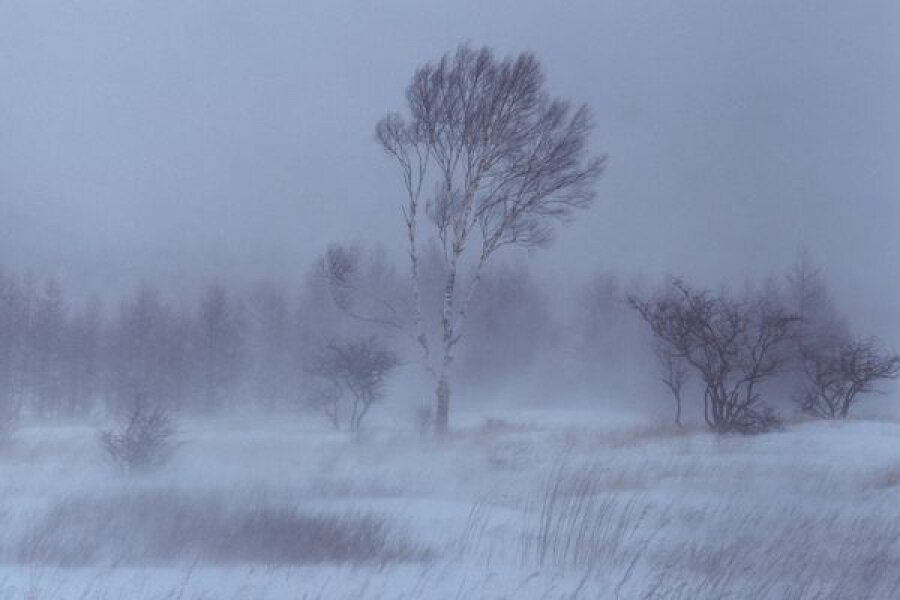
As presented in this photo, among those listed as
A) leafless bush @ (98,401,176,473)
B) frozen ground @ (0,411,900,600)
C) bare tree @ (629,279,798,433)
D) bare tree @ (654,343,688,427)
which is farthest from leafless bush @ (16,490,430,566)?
bare tree @ (654,343,688,427)

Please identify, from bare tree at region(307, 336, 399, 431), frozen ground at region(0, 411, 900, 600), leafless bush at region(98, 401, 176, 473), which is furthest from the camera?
bare tree at region(307, 336, 399, 431)

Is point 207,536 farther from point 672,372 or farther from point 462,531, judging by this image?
point 672,372

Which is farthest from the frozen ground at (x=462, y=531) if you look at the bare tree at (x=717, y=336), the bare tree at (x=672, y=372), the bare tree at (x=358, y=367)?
the bare tree at (x=358, y=367)

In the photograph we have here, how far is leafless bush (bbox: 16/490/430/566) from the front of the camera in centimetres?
661

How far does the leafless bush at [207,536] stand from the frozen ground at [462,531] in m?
0.02

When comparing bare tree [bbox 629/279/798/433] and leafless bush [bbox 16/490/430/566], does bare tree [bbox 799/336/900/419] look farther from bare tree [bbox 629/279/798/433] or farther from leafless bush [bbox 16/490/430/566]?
leafless bush [bbox 16/490/430/566]

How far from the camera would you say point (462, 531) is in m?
7.30

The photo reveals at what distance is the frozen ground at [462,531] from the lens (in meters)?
5.64

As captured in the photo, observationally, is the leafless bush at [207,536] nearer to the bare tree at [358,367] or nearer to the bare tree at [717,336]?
the bare tree at [717,336]

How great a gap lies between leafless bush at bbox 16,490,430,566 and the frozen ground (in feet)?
0.08

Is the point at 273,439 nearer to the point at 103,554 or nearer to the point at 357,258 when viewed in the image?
the point at 357,258

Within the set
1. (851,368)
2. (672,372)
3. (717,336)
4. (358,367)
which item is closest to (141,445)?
(358,367)

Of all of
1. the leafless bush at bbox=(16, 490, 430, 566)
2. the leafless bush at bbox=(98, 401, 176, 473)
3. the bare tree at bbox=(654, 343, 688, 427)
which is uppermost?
the bare tree at bbox=(654, 343, 688, 427)

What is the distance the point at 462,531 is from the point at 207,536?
2.16 m
